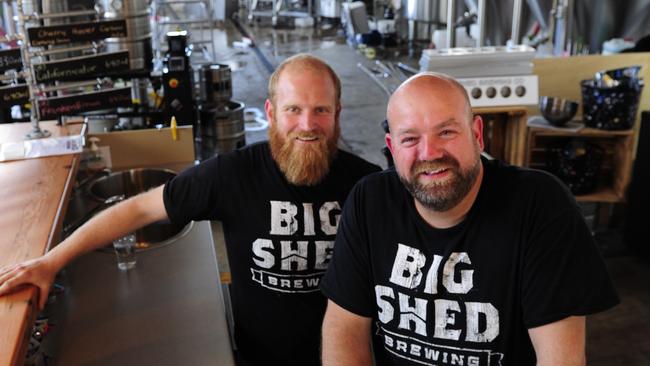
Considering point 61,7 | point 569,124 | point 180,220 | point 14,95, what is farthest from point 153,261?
point 569,124

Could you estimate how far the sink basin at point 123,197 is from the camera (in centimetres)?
272

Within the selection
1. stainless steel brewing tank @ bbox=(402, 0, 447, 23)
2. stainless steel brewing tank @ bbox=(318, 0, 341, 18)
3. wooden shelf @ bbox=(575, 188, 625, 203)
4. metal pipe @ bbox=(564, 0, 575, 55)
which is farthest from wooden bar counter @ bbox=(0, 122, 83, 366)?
stainless steel brewing tank @ bbox=(318, 0, 341, 18)

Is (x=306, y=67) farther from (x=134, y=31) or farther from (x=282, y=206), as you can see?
(x=134, y=31)

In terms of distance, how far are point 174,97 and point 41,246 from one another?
3.31m

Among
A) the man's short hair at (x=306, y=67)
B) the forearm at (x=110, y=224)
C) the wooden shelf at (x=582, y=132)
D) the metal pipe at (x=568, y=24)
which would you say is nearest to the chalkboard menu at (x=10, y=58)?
the forearm at (x=110, y=224)

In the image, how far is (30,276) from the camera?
1.65m

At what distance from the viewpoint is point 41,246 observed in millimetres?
1801

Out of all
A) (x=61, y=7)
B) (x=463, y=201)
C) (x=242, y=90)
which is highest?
(x=61, y=7)

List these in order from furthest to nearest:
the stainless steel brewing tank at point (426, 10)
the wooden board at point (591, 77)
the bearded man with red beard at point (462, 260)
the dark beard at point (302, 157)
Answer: the stainless steel brewing tank at point (426, 10) < the wooden board at point (591, 77) < the dark beard at point (302, 157) < the bearded man with red beard at point (462, 260)

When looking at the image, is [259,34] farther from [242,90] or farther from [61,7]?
[61,7]

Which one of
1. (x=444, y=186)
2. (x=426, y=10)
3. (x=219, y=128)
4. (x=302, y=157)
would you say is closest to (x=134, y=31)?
(x=219, y=128)

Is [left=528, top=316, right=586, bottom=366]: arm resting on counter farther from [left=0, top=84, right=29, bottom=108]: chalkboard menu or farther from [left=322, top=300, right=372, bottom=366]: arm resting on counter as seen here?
[left=0, top=84, right=29, bottom=108]: chalkboard menu

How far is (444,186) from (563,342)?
17.7 inches

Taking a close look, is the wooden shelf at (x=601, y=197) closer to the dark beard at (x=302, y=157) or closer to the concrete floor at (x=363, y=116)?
the concrete floor at (x=363, y=116)
